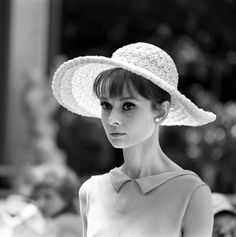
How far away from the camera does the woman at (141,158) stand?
2.37 m

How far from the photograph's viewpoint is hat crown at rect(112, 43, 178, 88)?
96.8 inches

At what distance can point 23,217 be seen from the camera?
343cm

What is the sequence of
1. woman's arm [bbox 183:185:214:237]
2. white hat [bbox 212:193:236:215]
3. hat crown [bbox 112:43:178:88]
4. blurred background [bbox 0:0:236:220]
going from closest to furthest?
woman's arm [bbox 183:185:214:237] → hat crown [bbox 112:43:178:88] → white hat [bbox 212:193:236:215] → blurred background [bbox 0:0:236:220]

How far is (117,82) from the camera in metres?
2.45

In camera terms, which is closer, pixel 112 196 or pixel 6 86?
pixel 112 196

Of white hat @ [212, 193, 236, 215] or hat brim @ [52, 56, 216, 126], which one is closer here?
hat brim @ [52, 56, 216, 126]

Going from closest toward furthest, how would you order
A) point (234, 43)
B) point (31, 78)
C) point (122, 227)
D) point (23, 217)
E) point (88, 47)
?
point (122, 227) < point (23, 217) < point (31, 78) < point (234, 43) < point (88, 47)


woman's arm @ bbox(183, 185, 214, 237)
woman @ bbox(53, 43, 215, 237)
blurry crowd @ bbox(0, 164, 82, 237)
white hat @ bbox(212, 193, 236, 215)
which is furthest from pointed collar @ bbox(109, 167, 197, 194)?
blurry crowd @ bbox(0, 164, 82, 237)

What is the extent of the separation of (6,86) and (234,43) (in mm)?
4030

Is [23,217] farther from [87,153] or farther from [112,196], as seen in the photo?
[87,153]

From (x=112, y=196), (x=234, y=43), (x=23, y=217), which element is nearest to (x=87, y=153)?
(x=234, y=43)

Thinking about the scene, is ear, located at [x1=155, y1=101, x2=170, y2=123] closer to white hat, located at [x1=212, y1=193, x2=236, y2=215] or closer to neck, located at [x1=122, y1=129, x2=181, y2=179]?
neck, located at [x1=122, y1=129, x2=181, y2=179]

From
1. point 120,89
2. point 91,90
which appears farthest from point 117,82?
point 91,90

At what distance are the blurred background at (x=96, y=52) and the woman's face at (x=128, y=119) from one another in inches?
228
